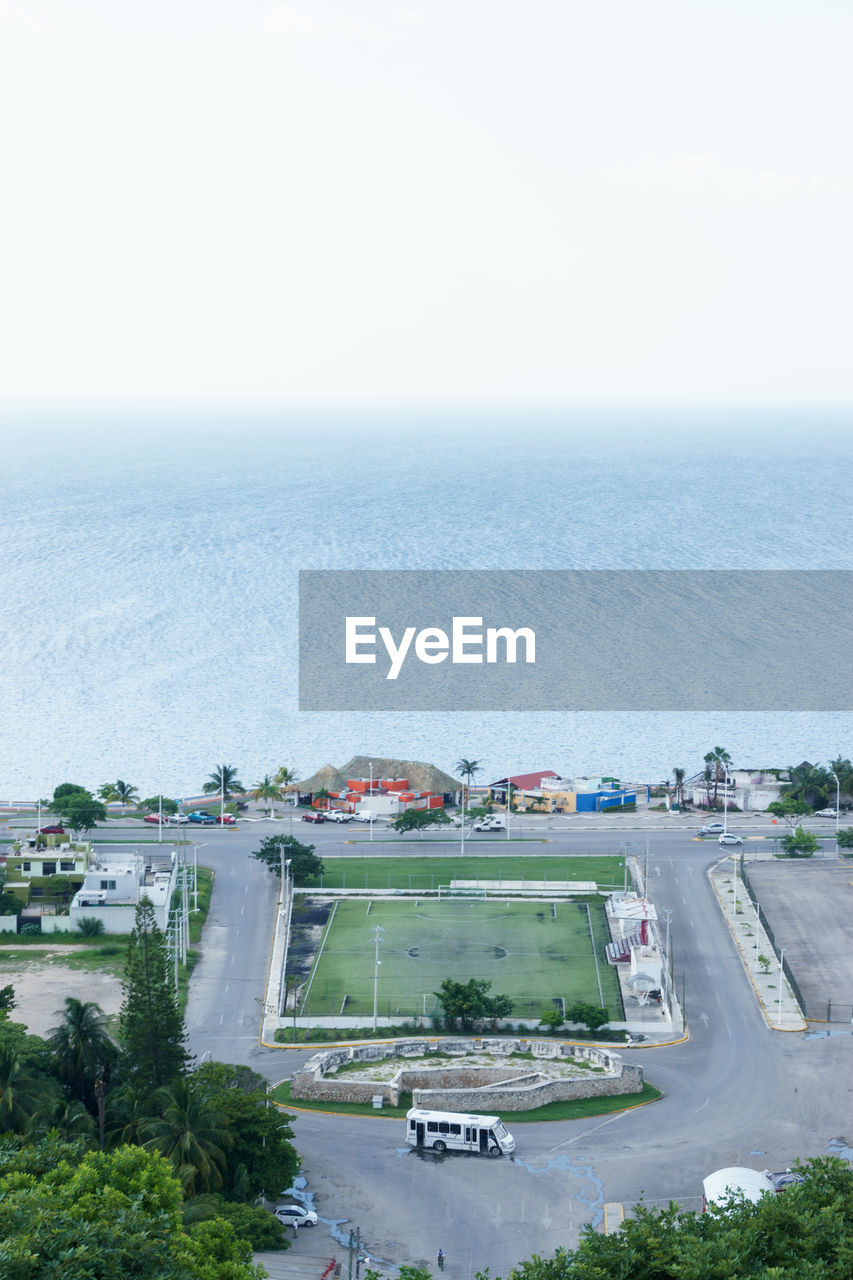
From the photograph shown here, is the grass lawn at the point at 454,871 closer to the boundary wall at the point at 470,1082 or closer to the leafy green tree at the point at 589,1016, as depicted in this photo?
the leafy green tree at the point at 589,1016

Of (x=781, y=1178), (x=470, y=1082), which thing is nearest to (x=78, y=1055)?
(x=470, y=1082)

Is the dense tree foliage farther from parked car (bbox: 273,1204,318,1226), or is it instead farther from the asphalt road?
parked car (bbox: 273,1204,318,1226)

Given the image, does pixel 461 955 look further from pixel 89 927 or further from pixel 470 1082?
pixel 89 927

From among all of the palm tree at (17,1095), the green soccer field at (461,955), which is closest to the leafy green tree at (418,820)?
the green soccer field at (461,955)

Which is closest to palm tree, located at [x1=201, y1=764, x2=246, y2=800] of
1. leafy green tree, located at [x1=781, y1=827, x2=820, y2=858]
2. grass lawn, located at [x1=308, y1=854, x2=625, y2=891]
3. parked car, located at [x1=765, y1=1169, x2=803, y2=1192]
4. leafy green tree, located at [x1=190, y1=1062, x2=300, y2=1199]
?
grass lawn, located at [x1=308, y1=854, x2=625, y2=891]

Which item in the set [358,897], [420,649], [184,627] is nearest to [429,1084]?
[358,897]
